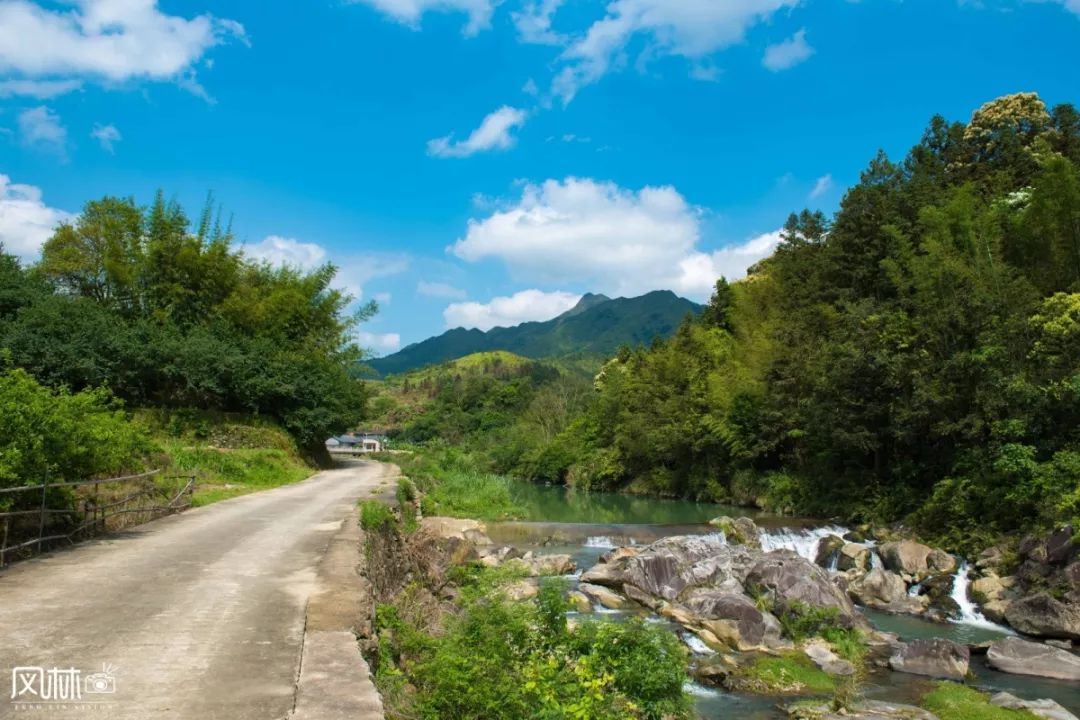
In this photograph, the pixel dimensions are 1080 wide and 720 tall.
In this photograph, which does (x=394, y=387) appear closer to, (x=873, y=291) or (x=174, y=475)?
(x=873, y=291)

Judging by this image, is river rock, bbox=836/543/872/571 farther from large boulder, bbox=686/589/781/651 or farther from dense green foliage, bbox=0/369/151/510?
dense green foliage, bbox=0/369/151/510

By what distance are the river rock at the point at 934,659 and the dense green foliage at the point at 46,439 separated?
43.7ft

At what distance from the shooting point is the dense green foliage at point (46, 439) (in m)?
8.75

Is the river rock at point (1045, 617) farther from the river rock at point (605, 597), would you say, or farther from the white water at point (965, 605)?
the river rock at point (605, 597)

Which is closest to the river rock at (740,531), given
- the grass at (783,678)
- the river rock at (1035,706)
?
the grass at (783,678)

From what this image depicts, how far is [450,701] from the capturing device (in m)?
5.59

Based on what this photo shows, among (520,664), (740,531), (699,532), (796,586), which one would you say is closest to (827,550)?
(740,531)

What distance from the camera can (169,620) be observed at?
21.1 ft

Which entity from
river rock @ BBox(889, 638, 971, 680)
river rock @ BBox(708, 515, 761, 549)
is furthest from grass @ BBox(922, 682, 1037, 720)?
river rock @ BBox(708, 515, 761, 549)

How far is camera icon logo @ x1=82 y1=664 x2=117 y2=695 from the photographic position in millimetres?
4715

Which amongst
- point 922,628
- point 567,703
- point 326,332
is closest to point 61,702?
point 567,703

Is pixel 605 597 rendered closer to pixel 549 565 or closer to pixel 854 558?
pixel 549 565

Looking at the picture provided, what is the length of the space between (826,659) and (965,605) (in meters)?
5.95

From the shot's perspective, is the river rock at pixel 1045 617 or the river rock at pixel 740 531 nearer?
the river rock at pixel 1045 617
